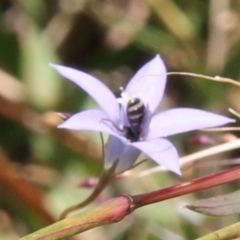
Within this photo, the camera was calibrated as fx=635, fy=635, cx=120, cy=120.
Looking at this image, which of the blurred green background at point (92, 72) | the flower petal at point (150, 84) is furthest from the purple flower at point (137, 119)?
the blurred green background at point (92, 72)

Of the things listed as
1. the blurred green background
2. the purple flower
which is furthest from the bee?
the blurred green background

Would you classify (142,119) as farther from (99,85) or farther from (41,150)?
(41,150)

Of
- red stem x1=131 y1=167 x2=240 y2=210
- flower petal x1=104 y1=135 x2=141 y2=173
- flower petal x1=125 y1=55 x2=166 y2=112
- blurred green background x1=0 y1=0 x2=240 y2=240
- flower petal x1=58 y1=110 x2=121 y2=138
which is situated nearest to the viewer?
red stem x1=131 y1=167 x2=240 y2=210

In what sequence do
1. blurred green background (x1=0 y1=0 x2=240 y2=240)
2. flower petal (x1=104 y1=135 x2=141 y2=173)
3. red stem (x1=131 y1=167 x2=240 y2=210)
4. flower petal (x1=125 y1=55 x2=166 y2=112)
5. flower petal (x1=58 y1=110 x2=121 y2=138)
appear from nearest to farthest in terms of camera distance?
red stem (x1=131 y1=167 x2=240 y2=210) → flower petal (x1=58 y1=110 x2=121 y2=138) → flower petal (x1=104 y1=135 x2=141 y2=173) → flower petal (x1=125 y1=55 x2=166 y2=112) → blurred green background (x1=0 y1=0 x2=240 y2=240)

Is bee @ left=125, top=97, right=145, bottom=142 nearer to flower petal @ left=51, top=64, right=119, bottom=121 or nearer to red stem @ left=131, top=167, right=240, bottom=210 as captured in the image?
flower petal @ left=51, top=64, right=119, bottom=121

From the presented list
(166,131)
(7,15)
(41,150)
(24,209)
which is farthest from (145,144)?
(7,15)

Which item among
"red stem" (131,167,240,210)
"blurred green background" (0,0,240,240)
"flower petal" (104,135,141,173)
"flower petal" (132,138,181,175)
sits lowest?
"blurred green background" (0,0,240,240)

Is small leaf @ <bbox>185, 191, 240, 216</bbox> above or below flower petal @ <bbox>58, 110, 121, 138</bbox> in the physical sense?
below
